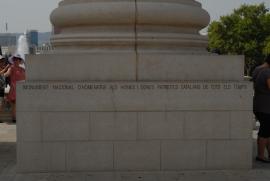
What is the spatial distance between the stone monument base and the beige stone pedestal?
0.04 ft

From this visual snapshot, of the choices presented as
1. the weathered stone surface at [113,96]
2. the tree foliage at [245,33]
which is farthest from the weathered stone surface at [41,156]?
the tree foliage at [245,33]

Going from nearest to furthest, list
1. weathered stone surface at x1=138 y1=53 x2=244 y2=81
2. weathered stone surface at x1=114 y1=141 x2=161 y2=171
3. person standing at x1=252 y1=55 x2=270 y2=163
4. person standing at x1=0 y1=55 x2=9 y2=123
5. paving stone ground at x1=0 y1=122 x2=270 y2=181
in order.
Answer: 1. paving stone ground at x1=0 y1=122 x2=270 y2=181
2. weathered stone surface at x1=114 y1=141 x2=161 y2=171
3. weathered stone surface at x1=138 y1=53 x2=244 y2=81
4. person standing at x1=252 y1=55 x2=270 y2=163
5. person standing at x1=0 y1=55 x2=9 y2=123

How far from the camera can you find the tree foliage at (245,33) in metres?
61.4

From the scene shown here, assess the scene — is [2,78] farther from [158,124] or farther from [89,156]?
[158,124]

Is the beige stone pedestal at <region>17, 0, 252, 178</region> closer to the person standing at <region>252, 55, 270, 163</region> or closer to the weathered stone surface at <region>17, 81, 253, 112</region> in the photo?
the weathered stone surface at <region>17, 81, 253, 112</region>

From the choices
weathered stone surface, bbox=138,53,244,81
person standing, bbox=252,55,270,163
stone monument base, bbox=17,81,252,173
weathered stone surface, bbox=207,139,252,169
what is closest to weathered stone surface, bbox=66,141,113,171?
stone monument base, bbox=17,81,252,173

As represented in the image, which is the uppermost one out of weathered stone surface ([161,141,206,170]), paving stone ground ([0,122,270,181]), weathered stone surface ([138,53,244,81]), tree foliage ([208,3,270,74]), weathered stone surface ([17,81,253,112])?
tree foliage ([208,3,270,74])

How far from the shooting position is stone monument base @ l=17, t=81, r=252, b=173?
702 centimetres

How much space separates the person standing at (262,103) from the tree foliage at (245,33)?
174 ft

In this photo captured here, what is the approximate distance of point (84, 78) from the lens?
7.24 metres

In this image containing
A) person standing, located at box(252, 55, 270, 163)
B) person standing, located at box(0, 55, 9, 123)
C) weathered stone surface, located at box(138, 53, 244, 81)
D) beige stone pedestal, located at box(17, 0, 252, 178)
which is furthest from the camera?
person standing, located at box(0, 55, 9, 123)

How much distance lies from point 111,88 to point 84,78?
0.45 m

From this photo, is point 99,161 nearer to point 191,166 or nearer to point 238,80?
point 191,166

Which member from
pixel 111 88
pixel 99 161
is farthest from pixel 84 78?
pixel 99 161
